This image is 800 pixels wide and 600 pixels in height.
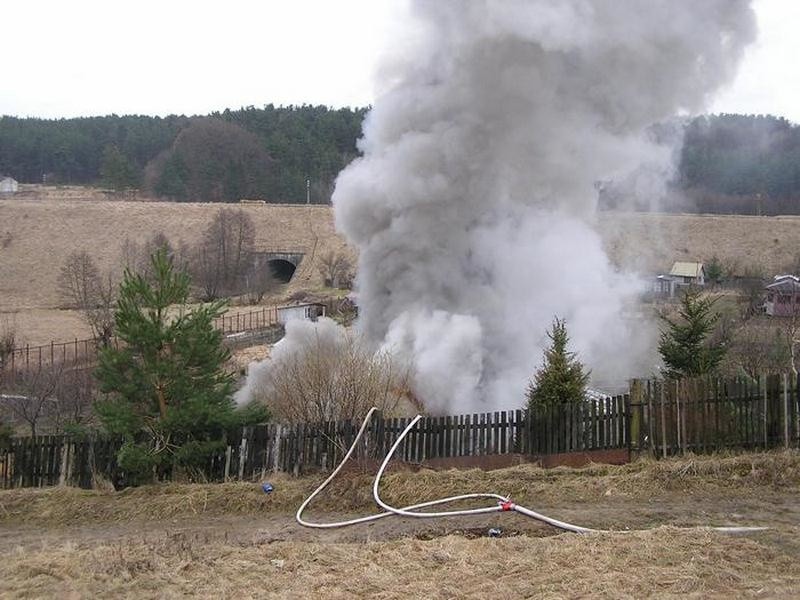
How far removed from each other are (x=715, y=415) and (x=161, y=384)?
822 cm

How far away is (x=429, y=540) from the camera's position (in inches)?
340

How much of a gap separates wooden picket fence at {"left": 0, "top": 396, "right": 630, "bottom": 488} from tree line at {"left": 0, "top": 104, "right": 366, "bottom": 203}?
71.7 metres

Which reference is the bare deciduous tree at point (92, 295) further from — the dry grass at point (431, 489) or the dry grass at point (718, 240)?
the dry grass at point (718, 240)

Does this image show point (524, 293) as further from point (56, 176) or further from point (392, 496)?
point (56, 176)

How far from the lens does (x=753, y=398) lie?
10.9 meters

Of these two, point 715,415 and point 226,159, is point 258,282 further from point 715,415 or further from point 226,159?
point 715,415

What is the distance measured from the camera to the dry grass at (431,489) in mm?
9938

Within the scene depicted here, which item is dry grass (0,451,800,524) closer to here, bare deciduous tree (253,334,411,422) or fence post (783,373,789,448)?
fence post (783,373,789,448)

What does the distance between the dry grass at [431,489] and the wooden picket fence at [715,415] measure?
1.36ft

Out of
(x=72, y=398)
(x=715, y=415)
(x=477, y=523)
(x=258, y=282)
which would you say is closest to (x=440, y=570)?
(x=477, y=523)

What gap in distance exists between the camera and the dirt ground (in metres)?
7.01

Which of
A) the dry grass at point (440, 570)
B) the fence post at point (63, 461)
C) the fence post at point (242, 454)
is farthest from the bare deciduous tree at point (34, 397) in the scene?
the dry grass at point (440, 570)

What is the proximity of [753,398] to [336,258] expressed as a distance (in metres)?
50.3

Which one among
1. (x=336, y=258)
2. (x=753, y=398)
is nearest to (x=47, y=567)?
(x=753, y=398)
